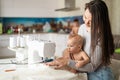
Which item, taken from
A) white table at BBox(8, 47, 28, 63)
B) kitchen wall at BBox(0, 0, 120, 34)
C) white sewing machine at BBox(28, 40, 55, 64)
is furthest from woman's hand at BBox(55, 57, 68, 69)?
kitchen wall at BBox(0, 0, 120, 34)

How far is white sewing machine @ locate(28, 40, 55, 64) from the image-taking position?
1626 mm

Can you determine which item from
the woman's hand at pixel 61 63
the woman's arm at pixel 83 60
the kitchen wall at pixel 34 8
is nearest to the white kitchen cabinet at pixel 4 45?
the kitchen wall at pixel 34 8

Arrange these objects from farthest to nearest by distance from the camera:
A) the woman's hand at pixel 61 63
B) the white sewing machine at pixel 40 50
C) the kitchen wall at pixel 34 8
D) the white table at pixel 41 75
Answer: the kitchen wall at pixel 34 8 → the white sewing machine at pixel 40 50 → the woman's hand at pixel 61 63 → the white table at pixel 41 75

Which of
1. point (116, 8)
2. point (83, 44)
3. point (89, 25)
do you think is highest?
point (116, 8)

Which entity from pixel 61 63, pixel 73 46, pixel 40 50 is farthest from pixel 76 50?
pixel 40 50

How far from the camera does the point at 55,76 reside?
1404 mm

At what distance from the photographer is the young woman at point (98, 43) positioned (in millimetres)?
1407

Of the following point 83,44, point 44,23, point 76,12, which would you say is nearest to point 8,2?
point 44,23

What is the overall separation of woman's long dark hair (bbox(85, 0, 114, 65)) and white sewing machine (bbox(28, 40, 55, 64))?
0.40 metres

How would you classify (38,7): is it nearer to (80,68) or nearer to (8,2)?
(8,2)

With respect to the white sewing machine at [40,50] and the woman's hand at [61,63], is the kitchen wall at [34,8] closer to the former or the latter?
the white sewing machine at [40,50]

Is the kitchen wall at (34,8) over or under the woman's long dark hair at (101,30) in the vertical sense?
over

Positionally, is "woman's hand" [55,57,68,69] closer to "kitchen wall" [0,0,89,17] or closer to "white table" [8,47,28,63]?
"white table" [8,47,28,63]

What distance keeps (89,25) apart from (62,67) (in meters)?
0.40
